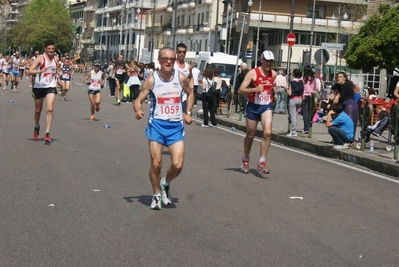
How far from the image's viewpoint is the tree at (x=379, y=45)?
46531 mm

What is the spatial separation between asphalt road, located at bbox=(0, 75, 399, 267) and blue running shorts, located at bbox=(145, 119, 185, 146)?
2.34 feet

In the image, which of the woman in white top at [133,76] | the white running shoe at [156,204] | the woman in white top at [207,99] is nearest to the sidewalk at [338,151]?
the woman in white top at [207,99]

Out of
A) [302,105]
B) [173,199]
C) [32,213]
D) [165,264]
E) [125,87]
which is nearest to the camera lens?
[165,264]

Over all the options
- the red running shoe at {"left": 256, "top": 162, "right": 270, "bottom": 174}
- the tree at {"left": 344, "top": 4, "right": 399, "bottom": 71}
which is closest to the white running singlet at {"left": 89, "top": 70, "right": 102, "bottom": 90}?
the red running shoe at {"left": 256, "top": 162, "right": 270, "bottom": 174}

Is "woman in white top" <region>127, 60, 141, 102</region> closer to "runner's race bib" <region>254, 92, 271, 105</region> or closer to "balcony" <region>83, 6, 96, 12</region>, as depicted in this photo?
"runner's race bib" <region>254, 92, 271, 105</region>

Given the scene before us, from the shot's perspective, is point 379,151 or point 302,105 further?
point 302,105

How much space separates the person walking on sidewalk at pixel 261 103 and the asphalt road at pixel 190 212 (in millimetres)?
330

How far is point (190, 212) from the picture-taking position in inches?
396

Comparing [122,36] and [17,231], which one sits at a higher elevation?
[122,36]

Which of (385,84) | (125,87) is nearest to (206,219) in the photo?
(125,87)

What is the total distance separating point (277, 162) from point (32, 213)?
301 inches

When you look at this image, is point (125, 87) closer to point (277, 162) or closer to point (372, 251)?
point (277, 162)

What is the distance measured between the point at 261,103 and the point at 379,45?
3359 cm

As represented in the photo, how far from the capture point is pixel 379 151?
1886 centimetres
